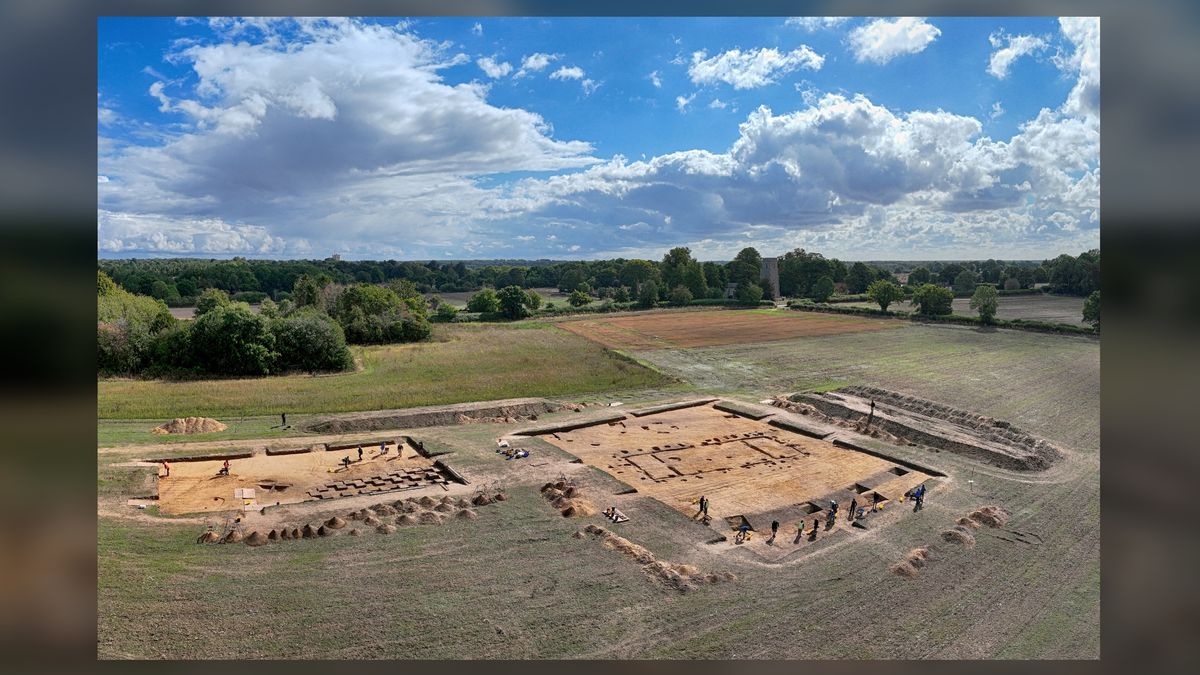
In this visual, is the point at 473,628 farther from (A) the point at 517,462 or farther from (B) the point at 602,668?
(A) the point at 517,462

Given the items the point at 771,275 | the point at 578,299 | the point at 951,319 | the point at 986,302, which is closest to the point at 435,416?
the point at 986,302

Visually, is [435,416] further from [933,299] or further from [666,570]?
[933,299]

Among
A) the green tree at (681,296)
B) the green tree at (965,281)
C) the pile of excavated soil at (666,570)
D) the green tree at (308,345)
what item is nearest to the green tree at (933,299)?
the green tree at (965,281)

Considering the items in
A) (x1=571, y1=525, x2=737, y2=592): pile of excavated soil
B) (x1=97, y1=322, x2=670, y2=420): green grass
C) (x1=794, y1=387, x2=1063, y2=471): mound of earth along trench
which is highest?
(x1=97, y1=322, x2=670, y2=420): green grass

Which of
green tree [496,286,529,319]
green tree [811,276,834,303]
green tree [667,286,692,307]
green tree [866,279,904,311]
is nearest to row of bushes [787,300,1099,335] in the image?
green tree [866,279,904,311]

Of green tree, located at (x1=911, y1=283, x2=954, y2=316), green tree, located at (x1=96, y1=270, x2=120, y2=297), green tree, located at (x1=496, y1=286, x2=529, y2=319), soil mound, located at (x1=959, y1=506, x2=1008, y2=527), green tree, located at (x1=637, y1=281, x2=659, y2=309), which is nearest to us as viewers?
soil mound, located at (x1=959, y1=506, x2=1008, y2=527)

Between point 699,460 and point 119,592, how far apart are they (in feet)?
60.5

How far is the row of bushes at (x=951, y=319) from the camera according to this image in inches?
1692

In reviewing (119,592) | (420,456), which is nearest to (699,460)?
(420,456)

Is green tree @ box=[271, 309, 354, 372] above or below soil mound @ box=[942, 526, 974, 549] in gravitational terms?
above

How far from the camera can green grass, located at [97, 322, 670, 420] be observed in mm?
29797

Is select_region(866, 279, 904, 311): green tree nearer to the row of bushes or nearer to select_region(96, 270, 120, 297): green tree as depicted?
the row of bushes

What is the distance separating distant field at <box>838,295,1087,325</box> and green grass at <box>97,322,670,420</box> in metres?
25.1

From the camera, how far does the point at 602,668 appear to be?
1066 centimetres
